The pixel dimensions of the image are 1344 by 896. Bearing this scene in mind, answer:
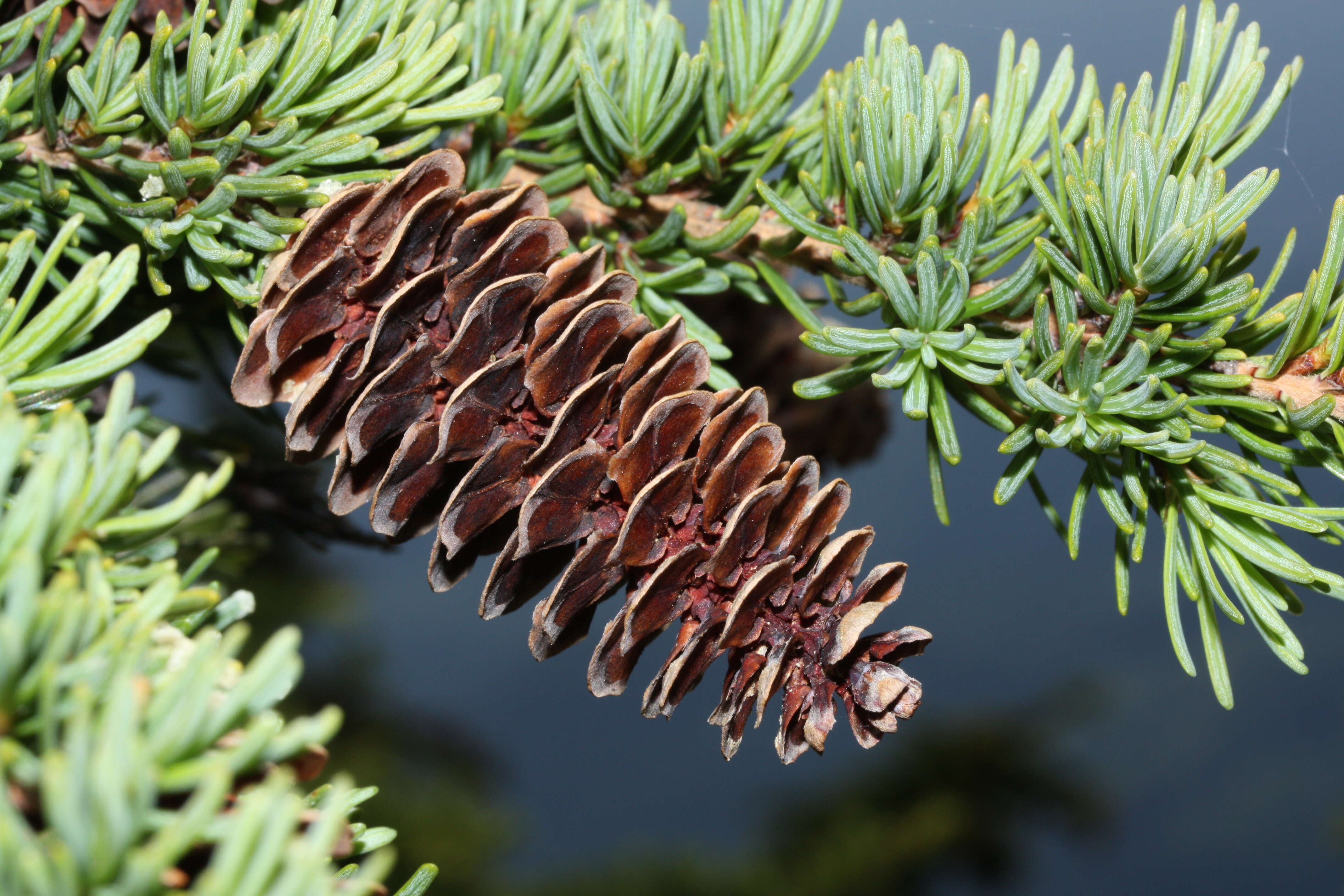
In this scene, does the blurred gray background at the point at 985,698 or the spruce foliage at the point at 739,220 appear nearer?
the spruce foliage at the point at 739,220

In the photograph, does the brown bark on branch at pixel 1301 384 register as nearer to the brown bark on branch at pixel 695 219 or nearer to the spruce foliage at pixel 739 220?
the spruce foliage at pixel 739 220

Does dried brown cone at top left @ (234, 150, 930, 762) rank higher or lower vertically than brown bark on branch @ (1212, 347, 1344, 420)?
lower

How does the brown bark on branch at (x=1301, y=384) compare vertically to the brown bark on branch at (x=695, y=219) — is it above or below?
above

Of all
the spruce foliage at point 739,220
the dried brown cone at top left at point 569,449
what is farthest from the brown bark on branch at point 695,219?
the dried brown cone at top left at point 569,449

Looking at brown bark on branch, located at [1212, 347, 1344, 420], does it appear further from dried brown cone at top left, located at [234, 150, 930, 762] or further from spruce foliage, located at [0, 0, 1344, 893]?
dried brown cone at top left, located at [234, 150, 930, 762]

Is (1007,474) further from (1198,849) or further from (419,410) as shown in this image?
(1198,849)

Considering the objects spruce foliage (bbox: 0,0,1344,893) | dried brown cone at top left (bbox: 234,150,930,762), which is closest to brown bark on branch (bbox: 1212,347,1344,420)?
spruce foliage (bbox: 0,0,1344,893)

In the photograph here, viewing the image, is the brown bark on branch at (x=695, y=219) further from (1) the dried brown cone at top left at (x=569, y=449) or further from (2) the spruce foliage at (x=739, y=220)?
(1) the dried brown cone at top left at (x=569, y=449)

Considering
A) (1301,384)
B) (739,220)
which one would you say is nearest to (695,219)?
(739,220)

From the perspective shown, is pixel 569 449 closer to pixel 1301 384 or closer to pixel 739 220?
pixel 739 220
